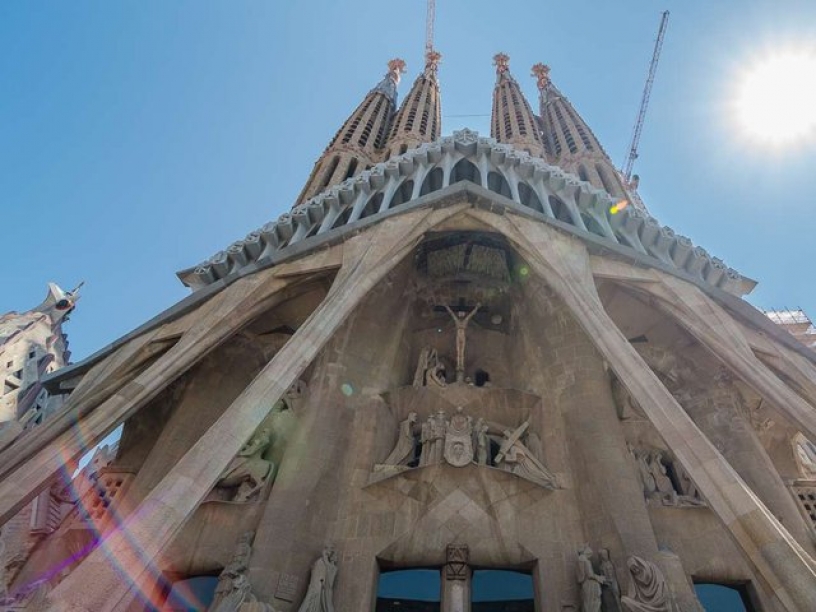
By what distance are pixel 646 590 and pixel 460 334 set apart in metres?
6.25

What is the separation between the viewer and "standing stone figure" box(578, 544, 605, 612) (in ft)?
25.2

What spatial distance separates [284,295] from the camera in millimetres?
11469

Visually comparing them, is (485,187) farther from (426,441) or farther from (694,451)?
(694,451)

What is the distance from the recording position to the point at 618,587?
7930 millimetres

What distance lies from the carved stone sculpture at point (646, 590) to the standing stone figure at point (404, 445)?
422cm

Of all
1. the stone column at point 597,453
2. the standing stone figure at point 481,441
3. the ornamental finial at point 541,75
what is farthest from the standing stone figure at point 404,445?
the ornamental finial at point 541,75

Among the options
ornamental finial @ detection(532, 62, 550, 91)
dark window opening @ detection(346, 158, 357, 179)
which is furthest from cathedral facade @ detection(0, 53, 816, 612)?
ornamental finial @ detection(532, 62, 550, 91)

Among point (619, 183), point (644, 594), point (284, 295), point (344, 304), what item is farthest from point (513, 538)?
point (619, 183)

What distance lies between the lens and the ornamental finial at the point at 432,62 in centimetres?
4140

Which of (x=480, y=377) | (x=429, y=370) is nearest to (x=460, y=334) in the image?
(x=429, y=370)

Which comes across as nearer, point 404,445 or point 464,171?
point 404,445

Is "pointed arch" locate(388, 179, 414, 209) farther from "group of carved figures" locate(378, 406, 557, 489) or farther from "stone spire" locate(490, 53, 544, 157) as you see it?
"stone spire" locate(490, 53, 544, 157)

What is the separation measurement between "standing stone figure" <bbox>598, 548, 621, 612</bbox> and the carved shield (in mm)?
2620

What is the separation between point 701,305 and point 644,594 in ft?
17.3
